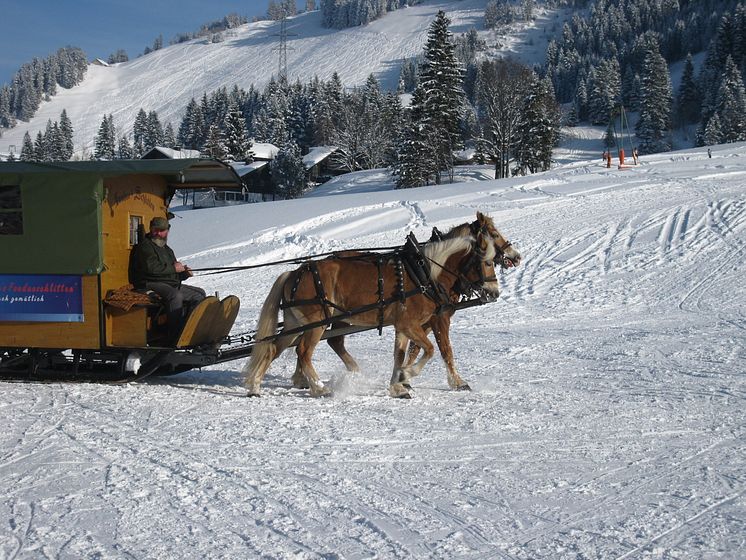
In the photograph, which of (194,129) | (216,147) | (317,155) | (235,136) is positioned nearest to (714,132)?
(317,155)

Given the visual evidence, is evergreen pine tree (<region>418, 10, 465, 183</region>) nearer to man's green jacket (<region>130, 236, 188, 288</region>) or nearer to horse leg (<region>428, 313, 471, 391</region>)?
man's green jacket (<region>130, 236, 188, 288</region>)

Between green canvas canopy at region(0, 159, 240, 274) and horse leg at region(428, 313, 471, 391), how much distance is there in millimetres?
3565

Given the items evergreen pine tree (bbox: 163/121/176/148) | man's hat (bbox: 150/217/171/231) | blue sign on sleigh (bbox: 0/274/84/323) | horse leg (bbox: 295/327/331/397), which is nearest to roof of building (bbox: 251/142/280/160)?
evergreen pine tree (bbox: 163/121/176/148)

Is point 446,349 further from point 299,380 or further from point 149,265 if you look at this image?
point 149,265

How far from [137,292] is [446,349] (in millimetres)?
3824

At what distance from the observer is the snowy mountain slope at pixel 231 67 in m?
130

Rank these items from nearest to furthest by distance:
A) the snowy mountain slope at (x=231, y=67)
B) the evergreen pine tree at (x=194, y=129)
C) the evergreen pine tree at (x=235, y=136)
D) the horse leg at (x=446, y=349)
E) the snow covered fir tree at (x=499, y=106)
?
the horse leg at (x=446, y=349) < the snow covered fir tree at (x=499, y=106) < the evergreen pine tree at (x=235, y=136) < the evergreen pine tree at (x=194, y=129) < the snowy mountain slope at (x=231, y=67)

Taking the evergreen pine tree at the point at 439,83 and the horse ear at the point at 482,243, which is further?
the evergreen pine tree at the point at 439,83

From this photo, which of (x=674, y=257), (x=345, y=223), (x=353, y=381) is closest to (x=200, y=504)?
(x=353, y=381)

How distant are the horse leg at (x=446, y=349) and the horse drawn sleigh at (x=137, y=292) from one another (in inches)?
0.7

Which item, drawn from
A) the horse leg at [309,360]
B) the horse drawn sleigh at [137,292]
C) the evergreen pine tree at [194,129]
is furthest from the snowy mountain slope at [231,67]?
the horse leg at [309,360]

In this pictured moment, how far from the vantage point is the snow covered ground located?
12.0ft

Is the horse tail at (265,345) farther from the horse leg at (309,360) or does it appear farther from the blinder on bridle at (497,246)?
the blinder on bridle at (497,246)

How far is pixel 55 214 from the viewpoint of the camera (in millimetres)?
7555
